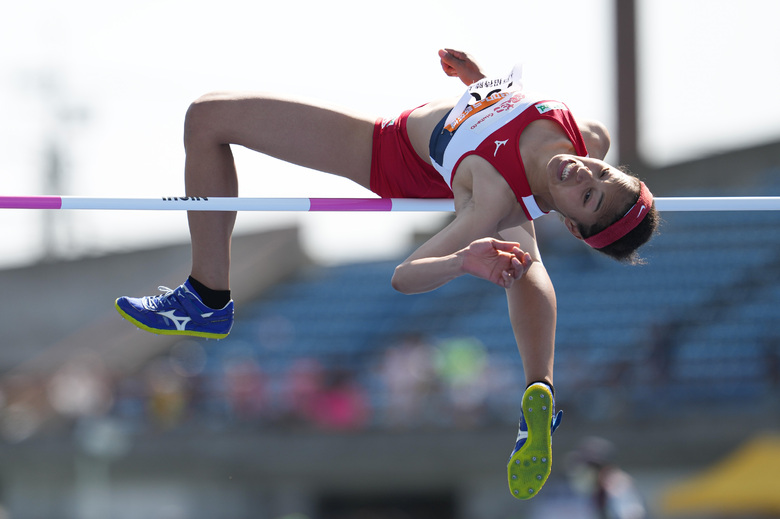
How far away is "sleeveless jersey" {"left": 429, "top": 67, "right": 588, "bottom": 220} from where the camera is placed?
3250mm

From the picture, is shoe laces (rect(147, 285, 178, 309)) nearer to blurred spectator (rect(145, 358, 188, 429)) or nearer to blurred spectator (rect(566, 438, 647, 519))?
blurred spectator (rect(566, 438, 647, 519))

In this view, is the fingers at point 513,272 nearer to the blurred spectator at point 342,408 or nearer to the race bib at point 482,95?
the race bib at point 482,95

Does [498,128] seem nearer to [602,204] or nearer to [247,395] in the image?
[602,204]

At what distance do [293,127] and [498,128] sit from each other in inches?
28.9

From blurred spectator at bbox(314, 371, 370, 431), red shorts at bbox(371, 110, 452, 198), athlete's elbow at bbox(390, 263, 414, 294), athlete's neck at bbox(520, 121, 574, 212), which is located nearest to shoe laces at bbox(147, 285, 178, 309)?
red shorts at bbox(371, 110, 452, 198)

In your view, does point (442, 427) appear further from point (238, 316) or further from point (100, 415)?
point (238, 316)

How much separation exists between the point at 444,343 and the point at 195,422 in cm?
296

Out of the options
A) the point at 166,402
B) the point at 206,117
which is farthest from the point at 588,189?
the point at 166,402

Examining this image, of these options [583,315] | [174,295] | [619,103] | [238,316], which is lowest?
[238,316]

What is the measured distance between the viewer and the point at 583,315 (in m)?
12.6

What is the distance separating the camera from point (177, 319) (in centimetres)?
388

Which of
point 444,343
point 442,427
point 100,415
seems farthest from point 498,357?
point 100,415

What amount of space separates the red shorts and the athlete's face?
1.88ft

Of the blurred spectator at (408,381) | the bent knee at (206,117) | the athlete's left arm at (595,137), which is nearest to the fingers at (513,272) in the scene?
the athlete's left arm at (595,137)
